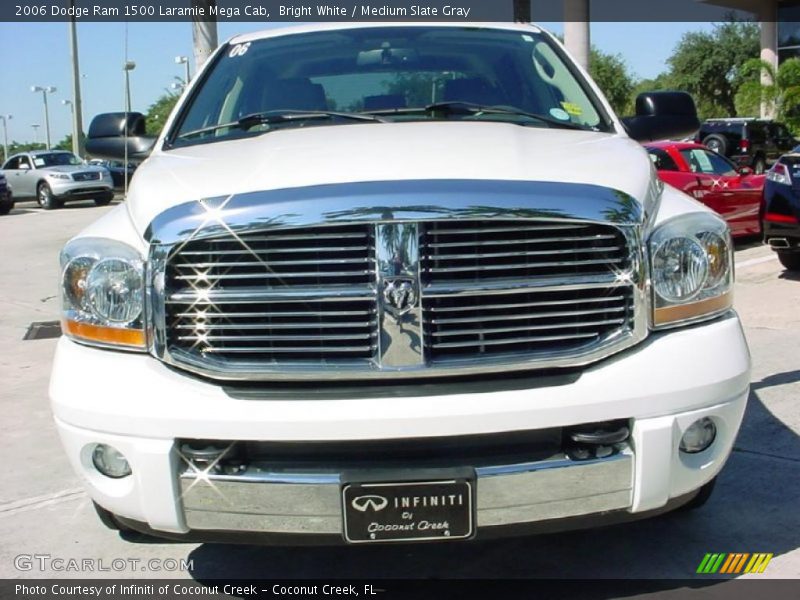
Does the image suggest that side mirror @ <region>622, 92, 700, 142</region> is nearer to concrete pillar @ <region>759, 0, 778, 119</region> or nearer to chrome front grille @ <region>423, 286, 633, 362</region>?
chrome front grille @ <region>423, 286, 633, 362</region>

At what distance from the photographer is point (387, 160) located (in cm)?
288

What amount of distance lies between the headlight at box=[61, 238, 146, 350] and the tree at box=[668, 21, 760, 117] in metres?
50.0

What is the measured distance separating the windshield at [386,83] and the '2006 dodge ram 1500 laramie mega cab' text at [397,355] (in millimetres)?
981

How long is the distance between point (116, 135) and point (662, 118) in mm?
2516

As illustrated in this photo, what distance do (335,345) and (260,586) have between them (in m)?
1.02

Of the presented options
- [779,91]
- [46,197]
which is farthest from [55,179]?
[779,91]

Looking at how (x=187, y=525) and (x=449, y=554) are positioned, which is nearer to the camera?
(x=187, y=525)

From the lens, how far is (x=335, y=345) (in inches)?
106

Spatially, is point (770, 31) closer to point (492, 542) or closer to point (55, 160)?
point (55, 160)

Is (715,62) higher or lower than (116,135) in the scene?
higher

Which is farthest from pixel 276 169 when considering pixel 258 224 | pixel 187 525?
pixel 187 525

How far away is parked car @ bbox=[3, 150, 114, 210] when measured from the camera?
959 inches

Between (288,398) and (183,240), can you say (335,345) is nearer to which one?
(288,398)

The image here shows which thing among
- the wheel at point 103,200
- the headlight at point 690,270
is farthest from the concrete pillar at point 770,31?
the headlight at point 690,270
